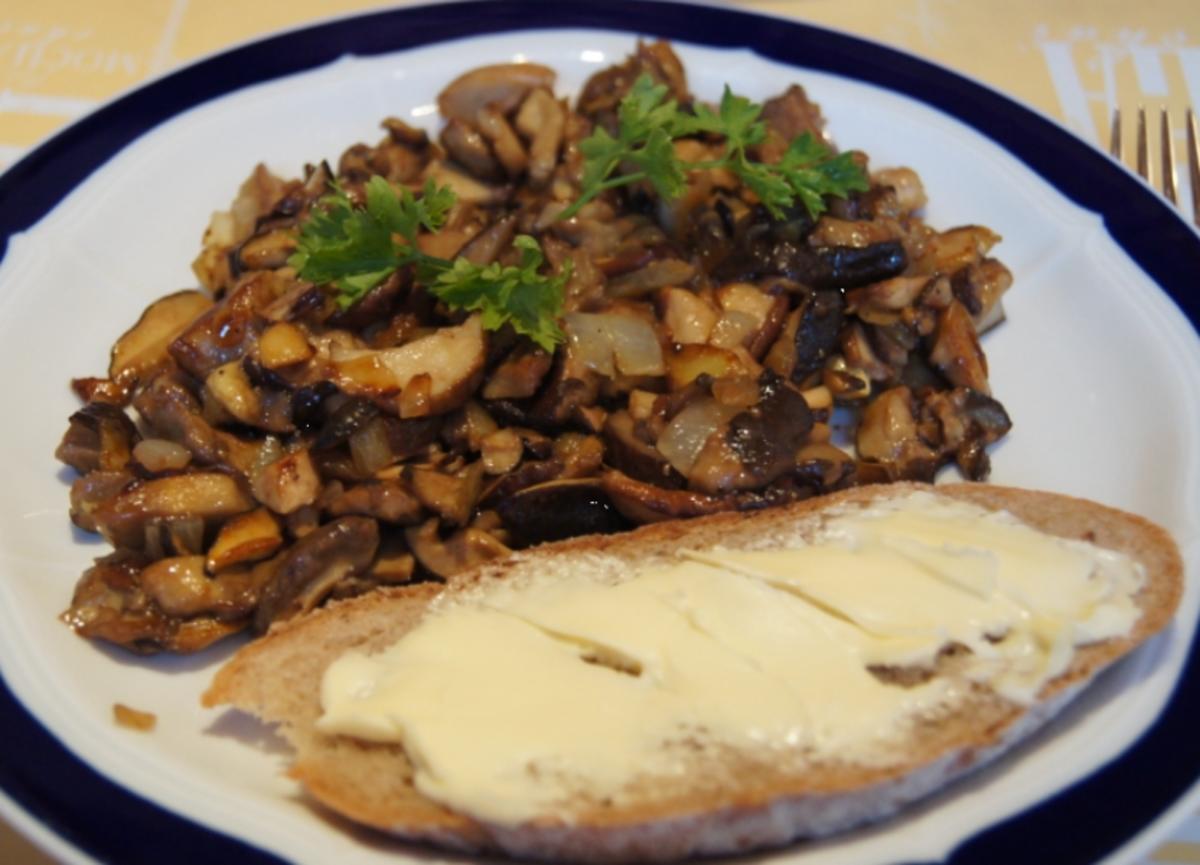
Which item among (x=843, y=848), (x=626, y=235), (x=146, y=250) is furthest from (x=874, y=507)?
(x=146, y=250)

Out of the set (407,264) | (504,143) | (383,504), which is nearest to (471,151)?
(504,143)

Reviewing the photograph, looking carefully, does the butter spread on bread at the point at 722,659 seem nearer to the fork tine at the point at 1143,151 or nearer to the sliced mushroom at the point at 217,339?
the sliced mushroom at the point at 217,339

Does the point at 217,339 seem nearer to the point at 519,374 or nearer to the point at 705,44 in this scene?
the point at 519,374

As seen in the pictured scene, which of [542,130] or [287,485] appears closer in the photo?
[287,485]

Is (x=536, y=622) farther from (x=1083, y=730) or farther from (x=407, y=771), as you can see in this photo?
(x=1083, y=730)

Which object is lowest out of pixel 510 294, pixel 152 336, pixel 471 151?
pixel 152 336

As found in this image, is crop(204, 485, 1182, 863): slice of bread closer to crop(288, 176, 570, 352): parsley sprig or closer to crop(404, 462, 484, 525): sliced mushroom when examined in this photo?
crop(404, 462, 484, 525): sliced mushroom

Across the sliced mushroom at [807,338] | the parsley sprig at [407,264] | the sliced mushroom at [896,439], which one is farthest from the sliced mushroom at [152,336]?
the sliced mushroom at [896,439]

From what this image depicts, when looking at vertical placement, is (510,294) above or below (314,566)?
above
